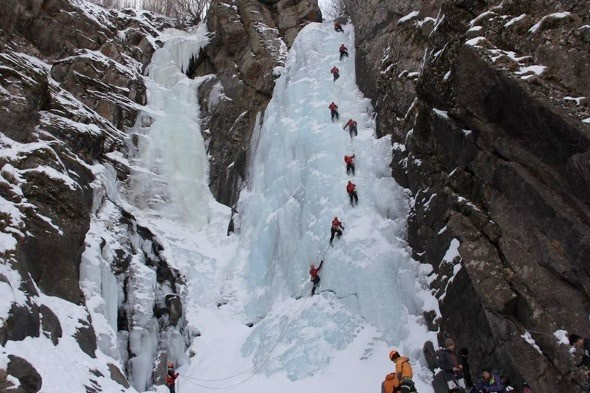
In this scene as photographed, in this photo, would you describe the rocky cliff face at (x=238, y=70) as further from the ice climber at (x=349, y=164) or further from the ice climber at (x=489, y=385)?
the ice climber at (x=489, y=385)

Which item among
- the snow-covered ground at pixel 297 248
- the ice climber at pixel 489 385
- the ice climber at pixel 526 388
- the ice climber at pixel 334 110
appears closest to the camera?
the ice climber at pixel 489 385

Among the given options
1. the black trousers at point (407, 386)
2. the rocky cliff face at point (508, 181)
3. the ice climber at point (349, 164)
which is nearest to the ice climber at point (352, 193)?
the ice climber at point (349, 164)

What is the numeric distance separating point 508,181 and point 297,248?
733cm

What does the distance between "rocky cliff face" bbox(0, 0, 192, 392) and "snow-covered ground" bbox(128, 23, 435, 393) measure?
5.06ft

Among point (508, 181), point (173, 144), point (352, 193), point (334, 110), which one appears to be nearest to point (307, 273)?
point (352, 193)

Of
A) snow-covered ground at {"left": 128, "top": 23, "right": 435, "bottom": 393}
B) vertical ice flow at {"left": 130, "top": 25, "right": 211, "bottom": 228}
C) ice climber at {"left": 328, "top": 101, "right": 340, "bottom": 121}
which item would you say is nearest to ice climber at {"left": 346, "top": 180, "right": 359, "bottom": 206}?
snow-covered ground at {"left": 128, "top": 23, "right": 435, "bottom": 393}

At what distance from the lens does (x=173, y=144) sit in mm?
23703

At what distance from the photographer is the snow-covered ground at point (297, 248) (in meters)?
13.4

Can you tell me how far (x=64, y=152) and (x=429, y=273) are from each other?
10.00 m

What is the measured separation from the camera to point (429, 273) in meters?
12.9

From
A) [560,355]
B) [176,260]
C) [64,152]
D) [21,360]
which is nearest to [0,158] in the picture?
[64,152]

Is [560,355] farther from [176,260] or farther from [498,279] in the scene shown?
[176,260]

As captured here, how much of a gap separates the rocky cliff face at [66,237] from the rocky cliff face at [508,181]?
287 inches

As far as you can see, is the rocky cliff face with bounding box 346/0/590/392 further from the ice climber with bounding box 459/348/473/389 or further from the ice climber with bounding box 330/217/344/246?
the ice climber with bounding box 330/217/344/246
